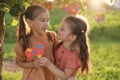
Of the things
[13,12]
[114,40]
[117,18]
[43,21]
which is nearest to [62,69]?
[43,21]

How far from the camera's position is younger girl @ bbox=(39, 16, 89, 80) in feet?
13.4

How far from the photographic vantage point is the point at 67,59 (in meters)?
4.12

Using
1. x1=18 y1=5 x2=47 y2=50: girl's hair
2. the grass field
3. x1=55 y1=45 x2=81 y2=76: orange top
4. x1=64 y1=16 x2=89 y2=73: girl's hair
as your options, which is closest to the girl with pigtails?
x1=18 y1=5 x2=47 y2=50: girl's hair

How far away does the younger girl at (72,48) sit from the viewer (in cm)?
410

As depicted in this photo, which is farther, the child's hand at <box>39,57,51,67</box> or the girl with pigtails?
the girl with pigtails

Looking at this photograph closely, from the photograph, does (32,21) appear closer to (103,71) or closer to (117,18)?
(103,71)

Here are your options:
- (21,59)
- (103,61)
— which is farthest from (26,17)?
(103,61)

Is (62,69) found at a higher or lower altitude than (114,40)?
higher

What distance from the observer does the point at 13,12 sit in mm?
4398

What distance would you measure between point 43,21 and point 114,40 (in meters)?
8.07

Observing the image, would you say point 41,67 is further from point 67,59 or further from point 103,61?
point 103,61

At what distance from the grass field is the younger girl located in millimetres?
3413

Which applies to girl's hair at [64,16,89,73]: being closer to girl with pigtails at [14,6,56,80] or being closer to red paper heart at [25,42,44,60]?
girl with pigtails at [14,6,56,80]

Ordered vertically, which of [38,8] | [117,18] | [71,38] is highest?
[38,8]
